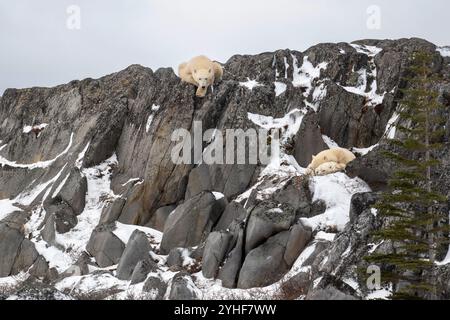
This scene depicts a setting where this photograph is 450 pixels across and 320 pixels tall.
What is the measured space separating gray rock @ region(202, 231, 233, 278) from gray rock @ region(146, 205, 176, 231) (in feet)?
25.9

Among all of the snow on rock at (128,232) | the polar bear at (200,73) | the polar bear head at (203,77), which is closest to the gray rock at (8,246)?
the snow on rock at (128,232)

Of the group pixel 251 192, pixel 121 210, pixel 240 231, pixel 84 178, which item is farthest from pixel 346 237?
pixel 84 178

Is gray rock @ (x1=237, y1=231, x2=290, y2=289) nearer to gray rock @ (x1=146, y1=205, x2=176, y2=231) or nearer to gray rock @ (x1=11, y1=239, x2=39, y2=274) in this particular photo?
gray rock @ (x1=146, y1=205, x2=176, y2=231)

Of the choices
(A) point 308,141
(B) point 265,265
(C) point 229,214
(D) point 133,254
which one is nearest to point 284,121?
(A) point 308,141

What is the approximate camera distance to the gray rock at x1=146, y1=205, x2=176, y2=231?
109ft

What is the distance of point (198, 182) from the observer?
33.7 metres

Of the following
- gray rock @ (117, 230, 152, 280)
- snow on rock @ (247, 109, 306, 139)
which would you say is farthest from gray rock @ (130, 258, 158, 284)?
snow on rock @ (247, 109, 306, 139)

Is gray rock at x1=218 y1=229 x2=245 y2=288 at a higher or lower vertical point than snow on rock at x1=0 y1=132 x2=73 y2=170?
lower

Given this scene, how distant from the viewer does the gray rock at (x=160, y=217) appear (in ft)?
109

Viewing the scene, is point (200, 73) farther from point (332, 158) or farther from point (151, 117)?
point (332, 158)

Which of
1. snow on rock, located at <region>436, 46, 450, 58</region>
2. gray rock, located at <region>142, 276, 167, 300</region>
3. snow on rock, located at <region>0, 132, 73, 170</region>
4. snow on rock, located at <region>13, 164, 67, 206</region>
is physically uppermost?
snow on rock, located at <region>436, 46, 450, 58</region>

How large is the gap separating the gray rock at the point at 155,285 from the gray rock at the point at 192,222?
665 centimetres
